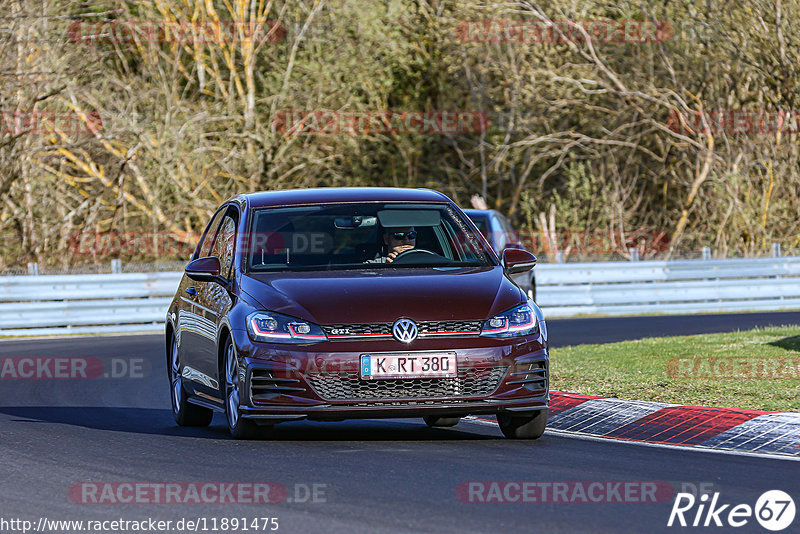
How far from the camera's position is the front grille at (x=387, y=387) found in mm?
9125

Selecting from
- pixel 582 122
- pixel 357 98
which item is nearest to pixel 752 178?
pixel 582 122

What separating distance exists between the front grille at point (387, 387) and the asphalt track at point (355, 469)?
0.35m

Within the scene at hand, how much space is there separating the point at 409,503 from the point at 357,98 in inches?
1154

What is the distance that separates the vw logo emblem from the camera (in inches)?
359

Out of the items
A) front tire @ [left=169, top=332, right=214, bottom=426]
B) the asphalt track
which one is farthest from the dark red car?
front tire @ [left=169, top=332, right=214, bottom=426]

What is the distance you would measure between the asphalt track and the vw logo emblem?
693mm

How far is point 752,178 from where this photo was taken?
3291 cm

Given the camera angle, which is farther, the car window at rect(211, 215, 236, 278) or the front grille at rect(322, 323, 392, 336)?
the car window at rect(211, 215, 236, 278)

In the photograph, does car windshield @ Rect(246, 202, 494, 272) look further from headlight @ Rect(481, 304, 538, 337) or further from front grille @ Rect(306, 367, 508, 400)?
front grille @ Rect(306, 367, 508, 400)

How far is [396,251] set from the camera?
411 inches

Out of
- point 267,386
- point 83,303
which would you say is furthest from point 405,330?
point 83,303

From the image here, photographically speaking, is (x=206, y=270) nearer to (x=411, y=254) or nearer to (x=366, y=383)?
(x=411, y=254)

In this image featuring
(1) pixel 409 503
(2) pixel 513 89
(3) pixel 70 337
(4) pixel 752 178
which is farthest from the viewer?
(2) pixel 513 89

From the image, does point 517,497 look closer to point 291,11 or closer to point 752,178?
point 752,178
